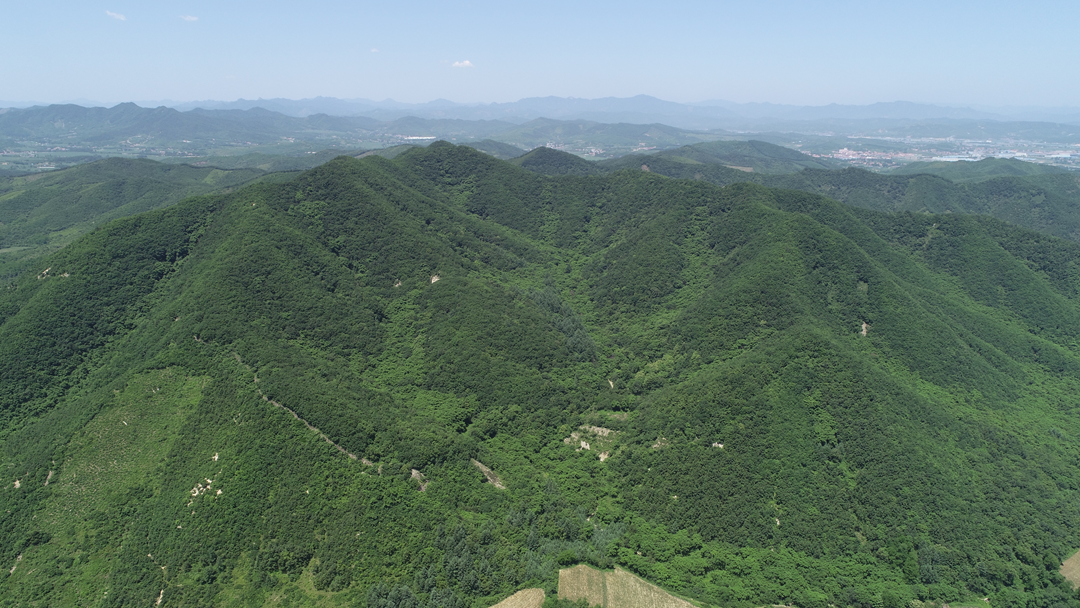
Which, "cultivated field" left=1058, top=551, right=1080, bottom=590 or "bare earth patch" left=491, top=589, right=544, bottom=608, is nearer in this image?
"bare earth patch" left=491, top=589, right=544, bottom=608

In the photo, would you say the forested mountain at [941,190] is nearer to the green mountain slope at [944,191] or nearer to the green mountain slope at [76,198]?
the green mountain slope at [944,191]

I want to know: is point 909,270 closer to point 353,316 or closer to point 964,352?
point 964,352

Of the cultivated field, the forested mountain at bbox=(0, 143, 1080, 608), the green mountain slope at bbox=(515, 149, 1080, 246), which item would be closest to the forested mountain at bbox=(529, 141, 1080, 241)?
the green mountain slope at bbox=(515, 149, 1080, 246)

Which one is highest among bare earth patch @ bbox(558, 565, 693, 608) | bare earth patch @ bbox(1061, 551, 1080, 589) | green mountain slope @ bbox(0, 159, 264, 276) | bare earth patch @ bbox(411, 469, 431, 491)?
green mountain slope @ bbox(0, 159, 264, 276)

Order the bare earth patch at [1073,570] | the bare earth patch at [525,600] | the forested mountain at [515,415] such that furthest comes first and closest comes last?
the bare earth patch at [1073,570] < the forested mountain at [515,415] < the bare earth patch at [525,600]

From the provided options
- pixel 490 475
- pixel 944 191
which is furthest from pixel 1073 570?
pixel 944 191

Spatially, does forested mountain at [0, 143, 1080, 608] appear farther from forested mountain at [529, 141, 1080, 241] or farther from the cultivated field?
forested mountain at [529, 141, 1080, 241]

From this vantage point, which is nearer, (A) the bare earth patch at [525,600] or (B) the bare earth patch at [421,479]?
(A) the bare earth patch at [525,600]

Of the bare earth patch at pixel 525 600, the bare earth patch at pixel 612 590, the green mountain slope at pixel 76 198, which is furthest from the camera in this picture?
the green mountain slope at pixel 76 198

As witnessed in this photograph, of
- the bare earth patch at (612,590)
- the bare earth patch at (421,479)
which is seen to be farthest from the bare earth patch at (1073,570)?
the bare earth patch at (421,479)
